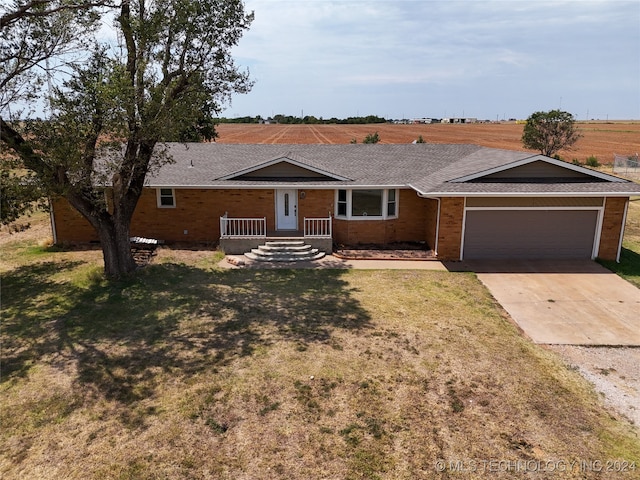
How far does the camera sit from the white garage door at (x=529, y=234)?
16.7m

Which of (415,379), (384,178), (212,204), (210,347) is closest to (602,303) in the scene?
(415,379)

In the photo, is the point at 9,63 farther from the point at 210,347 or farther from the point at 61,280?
the point at 210,347

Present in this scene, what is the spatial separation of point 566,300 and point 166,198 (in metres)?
15.4

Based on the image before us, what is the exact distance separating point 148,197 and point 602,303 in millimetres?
16861

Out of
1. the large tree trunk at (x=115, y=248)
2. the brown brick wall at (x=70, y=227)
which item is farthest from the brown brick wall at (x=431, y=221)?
the brown brick wall at (x=70, y=227)

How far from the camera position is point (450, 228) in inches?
651

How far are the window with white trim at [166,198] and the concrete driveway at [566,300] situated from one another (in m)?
12.1

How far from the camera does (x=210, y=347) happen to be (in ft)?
32.9

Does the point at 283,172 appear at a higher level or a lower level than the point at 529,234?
higher

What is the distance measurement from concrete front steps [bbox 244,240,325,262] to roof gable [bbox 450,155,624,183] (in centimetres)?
606

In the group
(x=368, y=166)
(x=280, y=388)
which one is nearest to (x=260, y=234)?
(x=368, y=166)

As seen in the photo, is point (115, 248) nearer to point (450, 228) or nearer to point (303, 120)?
point (450, 228)

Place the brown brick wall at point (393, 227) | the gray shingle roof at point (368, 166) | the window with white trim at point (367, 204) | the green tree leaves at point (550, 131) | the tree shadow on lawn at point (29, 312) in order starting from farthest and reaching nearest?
the green tree leaves at point (550, 131) → the brown brick wall at point (393, 227) → the window with white trim at point (367, 204) → the gray shingle roof at point (368, 166) → the tree shadow on lawn at point (29, 312)

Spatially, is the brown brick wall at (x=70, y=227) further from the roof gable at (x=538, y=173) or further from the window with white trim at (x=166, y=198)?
the roof gable at (x=538, y=173)
